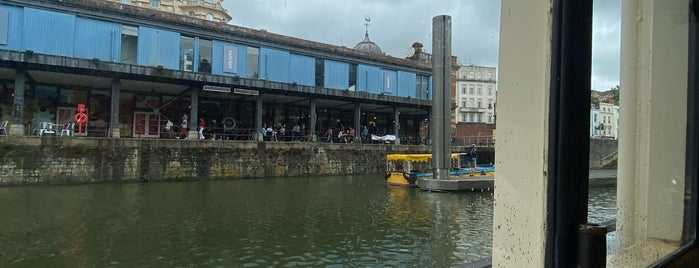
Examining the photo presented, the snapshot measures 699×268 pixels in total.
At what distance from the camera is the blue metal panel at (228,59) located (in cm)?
2567

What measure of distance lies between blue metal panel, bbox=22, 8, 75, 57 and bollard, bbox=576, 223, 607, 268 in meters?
24.6

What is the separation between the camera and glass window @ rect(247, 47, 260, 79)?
88.5ft

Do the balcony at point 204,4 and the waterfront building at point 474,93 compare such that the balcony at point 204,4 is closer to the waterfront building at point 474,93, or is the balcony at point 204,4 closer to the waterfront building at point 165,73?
the waterfront building at point 165,73

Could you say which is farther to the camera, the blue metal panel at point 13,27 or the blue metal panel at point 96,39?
the blue metal panel at point 96,39

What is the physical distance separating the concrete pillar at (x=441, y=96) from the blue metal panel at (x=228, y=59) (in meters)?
12.3

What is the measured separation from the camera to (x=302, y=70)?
28906mm

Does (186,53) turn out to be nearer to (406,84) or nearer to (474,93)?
(406,84)

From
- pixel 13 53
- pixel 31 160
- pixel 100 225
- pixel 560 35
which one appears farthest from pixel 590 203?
A: pixel 13 53

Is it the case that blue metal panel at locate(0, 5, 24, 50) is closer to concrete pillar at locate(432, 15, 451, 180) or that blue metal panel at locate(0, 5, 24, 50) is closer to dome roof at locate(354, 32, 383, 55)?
concrete pillar at locate(432, 15, 451, 180)

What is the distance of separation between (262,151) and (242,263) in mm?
18220

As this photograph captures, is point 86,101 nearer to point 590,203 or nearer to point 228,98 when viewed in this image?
point 228,98

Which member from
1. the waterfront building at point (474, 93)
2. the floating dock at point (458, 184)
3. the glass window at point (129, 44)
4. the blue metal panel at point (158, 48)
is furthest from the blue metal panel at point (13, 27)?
the waterfront building at point (474, 93)

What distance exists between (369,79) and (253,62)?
27.9ft

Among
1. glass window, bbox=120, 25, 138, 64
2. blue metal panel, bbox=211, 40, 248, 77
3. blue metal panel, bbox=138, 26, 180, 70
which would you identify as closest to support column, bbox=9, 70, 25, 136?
glass window, bbox=120, 25, 138, 64
